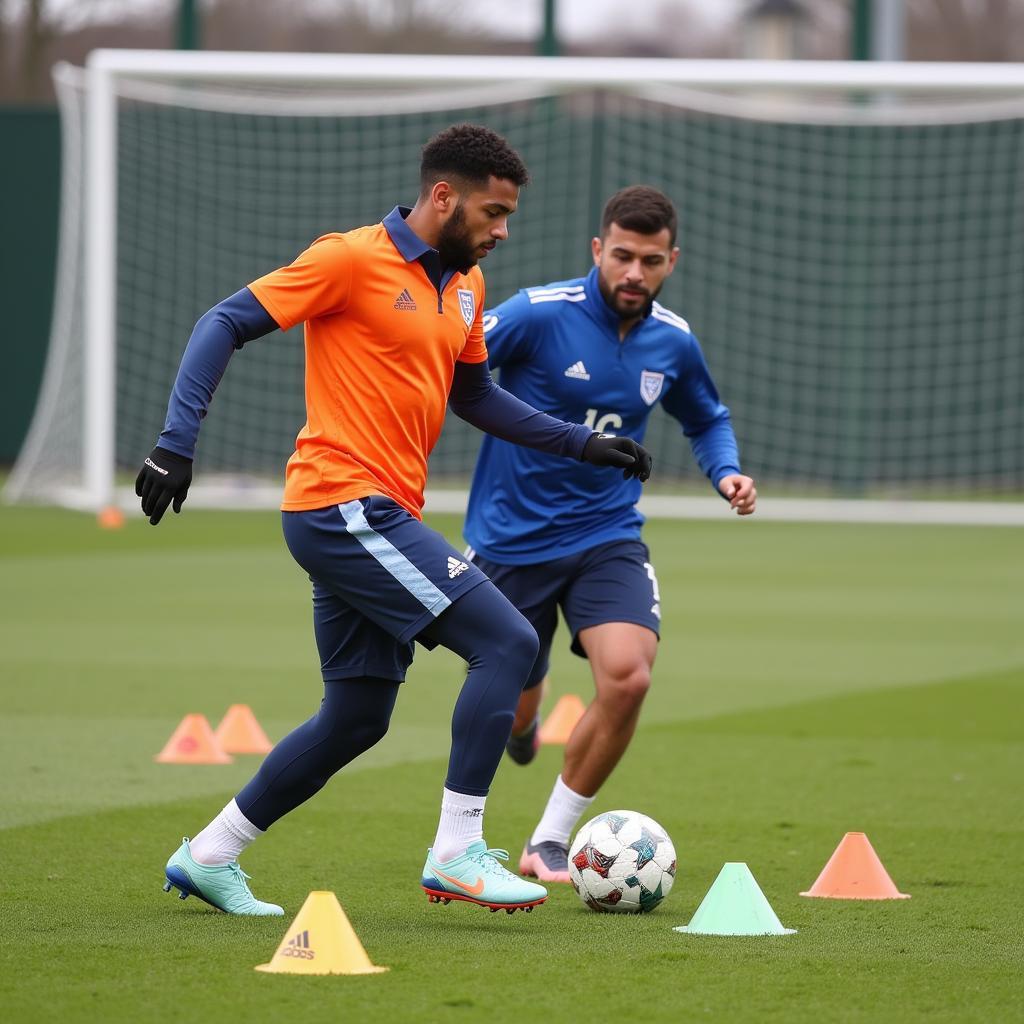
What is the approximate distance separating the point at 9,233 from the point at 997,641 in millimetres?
18127

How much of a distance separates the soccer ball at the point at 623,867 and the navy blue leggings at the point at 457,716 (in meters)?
0.44

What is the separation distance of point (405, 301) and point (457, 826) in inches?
54.4

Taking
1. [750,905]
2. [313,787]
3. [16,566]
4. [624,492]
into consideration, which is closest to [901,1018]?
[750,905]

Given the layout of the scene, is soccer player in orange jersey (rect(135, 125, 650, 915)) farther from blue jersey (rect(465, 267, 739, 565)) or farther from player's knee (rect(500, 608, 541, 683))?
blue jersey (rect(465, 267, 739, 565))

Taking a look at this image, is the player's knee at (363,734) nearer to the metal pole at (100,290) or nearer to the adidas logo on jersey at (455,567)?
the adidas logo on jersey at (455,567)

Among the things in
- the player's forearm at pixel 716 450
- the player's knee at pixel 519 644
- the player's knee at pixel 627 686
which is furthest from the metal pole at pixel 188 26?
the player's knee at pixel 519 644

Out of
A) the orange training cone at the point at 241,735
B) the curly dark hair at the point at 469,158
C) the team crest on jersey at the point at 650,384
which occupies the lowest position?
the orange training cone at the point at 241,735

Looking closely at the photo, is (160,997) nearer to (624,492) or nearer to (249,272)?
(624,492)

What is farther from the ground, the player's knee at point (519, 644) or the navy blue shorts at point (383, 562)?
the navy blue shorts at point (383, 562)

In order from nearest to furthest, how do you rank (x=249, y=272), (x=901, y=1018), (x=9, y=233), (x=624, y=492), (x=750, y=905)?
(x=901, y=1018), (x=750, y=905), (x=624, y=492), (x=249, y=272), (x=9, y=233)

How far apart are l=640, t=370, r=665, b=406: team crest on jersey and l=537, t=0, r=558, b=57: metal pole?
59.9ft

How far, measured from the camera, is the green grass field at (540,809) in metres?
4.45

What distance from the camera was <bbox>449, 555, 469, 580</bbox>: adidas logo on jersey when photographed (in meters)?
5.15

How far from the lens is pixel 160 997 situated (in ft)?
14.1
